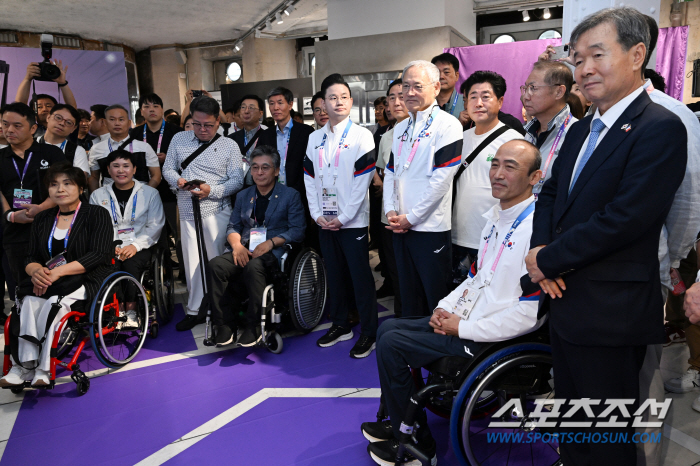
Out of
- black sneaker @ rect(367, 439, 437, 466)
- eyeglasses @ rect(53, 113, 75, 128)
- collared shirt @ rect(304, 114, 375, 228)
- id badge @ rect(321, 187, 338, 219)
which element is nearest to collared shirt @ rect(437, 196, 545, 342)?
black sneaker @ rect(367, 439, 437, 466)

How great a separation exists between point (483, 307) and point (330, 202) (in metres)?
1.43

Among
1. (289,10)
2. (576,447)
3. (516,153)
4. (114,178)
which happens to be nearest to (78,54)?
(289,10)

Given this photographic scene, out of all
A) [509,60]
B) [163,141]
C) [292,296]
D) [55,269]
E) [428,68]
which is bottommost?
[292,296]

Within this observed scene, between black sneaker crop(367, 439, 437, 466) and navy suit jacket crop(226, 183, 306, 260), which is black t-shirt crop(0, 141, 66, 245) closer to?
navy suit jacket crop(226, 183, 306, 260)

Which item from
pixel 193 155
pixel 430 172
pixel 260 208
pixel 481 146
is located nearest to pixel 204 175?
pixel 193 155

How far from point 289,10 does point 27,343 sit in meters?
7.67

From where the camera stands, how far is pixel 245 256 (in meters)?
3.28

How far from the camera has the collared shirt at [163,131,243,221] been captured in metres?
3.54

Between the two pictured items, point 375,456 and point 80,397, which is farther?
point 80,397

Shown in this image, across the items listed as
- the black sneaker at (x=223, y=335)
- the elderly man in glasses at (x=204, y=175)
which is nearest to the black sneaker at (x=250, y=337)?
the black sneaker at (x=223, y=335)

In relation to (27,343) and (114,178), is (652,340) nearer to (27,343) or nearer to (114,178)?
(27,343)

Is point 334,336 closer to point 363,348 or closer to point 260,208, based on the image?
point 363,348

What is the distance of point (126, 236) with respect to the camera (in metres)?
3.56

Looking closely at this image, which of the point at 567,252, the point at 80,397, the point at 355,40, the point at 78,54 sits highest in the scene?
the point at 78,54
